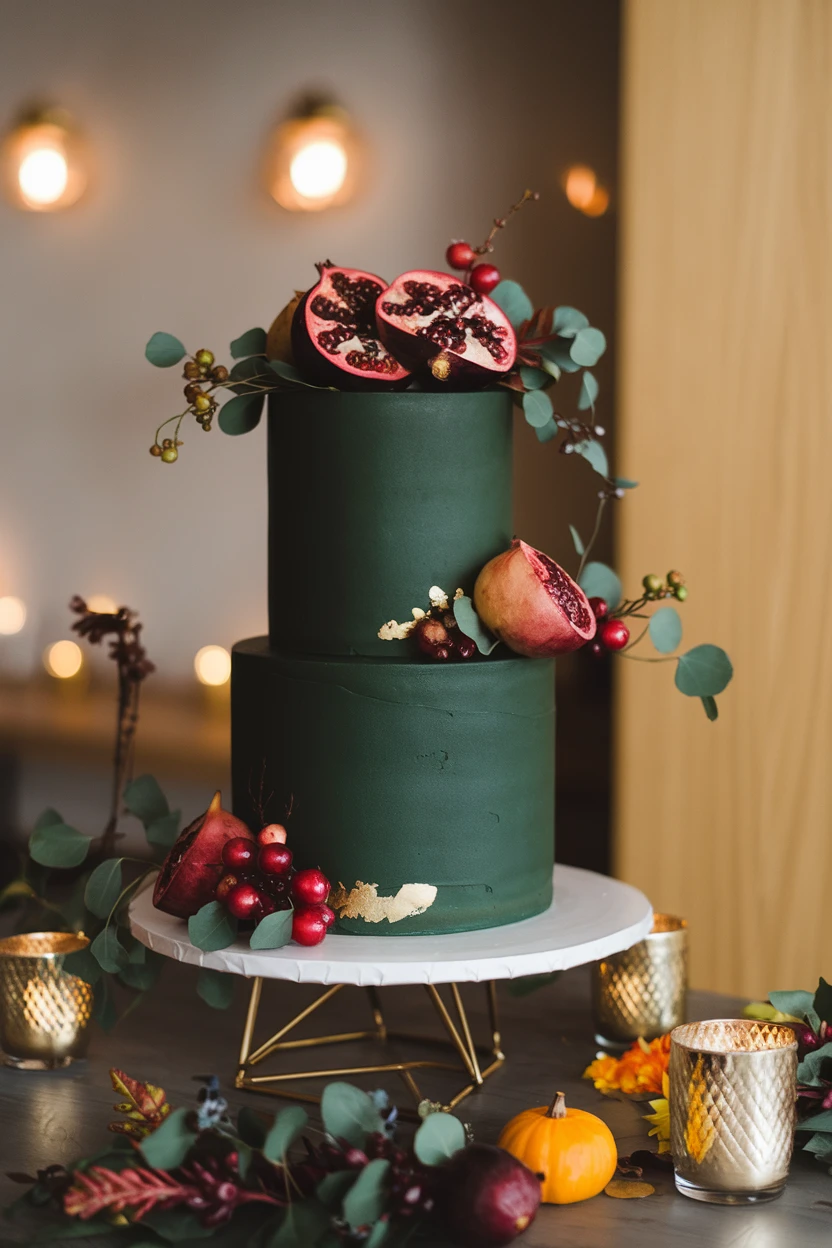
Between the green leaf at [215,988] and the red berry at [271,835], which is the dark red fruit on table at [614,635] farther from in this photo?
the green leaf at [215,988]

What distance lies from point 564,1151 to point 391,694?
13.9 inches

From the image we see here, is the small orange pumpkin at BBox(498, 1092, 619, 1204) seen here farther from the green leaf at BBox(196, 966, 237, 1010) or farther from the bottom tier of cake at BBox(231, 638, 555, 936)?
the green leaf at BBox(196, 966, 237, 1010)

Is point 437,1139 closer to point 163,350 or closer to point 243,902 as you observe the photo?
point 243,902

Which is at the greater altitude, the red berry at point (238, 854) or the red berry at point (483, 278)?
the red berry at point (483, 278)

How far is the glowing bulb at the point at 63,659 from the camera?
7.13 feet

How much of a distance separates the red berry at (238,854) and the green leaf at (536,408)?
0.42 meters

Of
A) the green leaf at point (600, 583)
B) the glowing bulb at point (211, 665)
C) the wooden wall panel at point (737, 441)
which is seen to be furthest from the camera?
the glowing bulb at point (211, 665)

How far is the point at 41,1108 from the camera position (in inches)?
45.9

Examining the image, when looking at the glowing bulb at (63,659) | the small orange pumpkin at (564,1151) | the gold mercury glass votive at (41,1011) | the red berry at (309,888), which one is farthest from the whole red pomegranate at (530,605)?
the glowing bulb at (63,659)

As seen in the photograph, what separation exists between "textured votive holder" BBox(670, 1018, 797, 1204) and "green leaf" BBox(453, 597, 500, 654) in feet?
1.08

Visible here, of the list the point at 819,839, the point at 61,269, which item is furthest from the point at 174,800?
the point at 819,839

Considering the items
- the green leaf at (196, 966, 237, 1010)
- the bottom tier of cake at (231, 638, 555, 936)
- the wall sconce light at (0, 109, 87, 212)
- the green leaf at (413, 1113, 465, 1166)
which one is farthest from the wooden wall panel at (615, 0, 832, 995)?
the wall sconce light at (0, 109, 87, 212)

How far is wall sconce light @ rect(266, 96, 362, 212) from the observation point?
2021 mm

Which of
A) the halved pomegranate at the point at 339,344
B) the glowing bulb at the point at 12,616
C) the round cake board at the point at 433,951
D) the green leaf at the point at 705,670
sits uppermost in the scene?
the halved pomegranate at the point at 339,344
